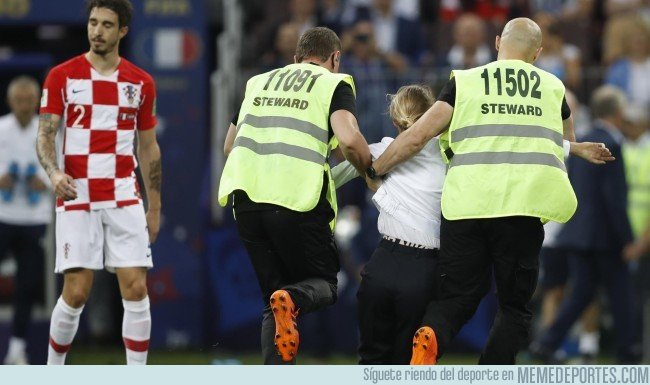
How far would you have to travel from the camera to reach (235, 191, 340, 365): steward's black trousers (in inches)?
303

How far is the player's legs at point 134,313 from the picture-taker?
27.7 ft

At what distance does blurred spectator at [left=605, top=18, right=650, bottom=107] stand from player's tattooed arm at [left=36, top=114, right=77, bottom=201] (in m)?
7.12

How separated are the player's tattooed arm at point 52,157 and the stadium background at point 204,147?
16.5 ft

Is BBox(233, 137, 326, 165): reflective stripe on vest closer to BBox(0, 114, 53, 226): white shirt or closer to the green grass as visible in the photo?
BBox(0, 114, 53, 226): white shirt

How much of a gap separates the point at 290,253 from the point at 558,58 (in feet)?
22.8

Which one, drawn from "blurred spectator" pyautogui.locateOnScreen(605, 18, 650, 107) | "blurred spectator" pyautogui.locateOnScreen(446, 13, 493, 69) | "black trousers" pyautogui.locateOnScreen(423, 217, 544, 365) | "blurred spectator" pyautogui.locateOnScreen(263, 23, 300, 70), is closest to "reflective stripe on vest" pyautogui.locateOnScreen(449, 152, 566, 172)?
"black trousers" pyautogui.locateOnScreen(423, 217, 544, 365)

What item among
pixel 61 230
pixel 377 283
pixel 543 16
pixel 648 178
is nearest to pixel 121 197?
pixel 61 230

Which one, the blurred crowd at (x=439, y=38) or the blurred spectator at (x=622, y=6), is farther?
the blurred spectator at (x=622, y=6)

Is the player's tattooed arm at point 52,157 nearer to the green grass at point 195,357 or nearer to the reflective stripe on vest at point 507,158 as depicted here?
the reflective stripe on vest at point 507,158

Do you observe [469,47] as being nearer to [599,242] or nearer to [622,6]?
[622,6]

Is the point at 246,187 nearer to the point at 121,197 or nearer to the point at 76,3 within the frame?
the point at 121,197

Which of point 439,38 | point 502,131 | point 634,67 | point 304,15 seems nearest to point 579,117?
point 634,67

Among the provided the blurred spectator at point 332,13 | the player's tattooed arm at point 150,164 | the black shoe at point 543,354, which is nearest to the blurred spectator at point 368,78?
the blurred spectator at point 332,13

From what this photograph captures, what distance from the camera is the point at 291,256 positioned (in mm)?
7863
